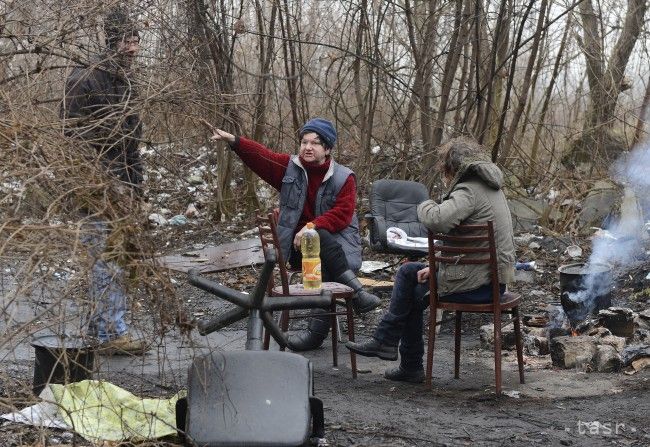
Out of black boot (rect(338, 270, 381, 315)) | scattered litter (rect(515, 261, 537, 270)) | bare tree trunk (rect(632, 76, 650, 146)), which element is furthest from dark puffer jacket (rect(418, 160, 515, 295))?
bare tree trunk (rect(632, 76, 650, 146))

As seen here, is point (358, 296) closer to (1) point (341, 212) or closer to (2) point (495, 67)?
(1) point (341, 212)

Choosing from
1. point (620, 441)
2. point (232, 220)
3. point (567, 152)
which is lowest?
point (620, 441)

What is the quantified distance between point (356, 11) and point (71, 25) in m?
5.96

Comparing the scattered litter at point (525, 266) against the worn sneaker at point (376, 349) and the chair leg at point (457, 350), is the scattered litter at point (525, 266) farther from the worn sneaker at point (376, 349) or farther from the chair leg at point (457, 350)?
the worn sneaker at point (376, 349)

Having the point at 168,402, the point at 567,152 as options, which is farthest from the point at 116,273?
the point at 567,152

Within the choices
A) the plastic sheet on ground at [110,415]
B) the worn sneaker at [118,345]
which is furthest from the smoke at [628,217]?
the worn sneaker at [118,345]

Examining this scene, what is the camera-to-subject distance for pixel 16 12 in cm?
524

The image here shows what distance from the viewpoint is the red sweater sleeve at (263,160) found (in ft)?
22.9

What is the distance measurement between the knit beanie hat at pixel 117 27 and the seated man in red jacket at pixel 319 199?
1478 mm

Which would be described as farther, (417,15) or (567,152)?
(567,152)

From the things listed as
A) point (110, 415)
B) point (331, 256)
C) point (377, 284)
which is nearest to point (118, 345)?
point (110, 415)

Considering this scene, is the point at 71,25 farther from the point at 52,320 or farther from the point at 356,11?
the point at 356,11

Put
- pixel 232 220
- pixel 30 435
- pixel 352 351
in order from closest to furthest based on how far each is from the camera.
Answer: pixel 30 435, pixel 352 351, pixel 232 220

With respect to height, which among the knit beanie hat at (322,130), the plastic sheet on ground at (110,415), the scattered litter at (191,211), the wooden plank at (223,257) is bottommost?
the plastic sheet on ground at (110,415)
